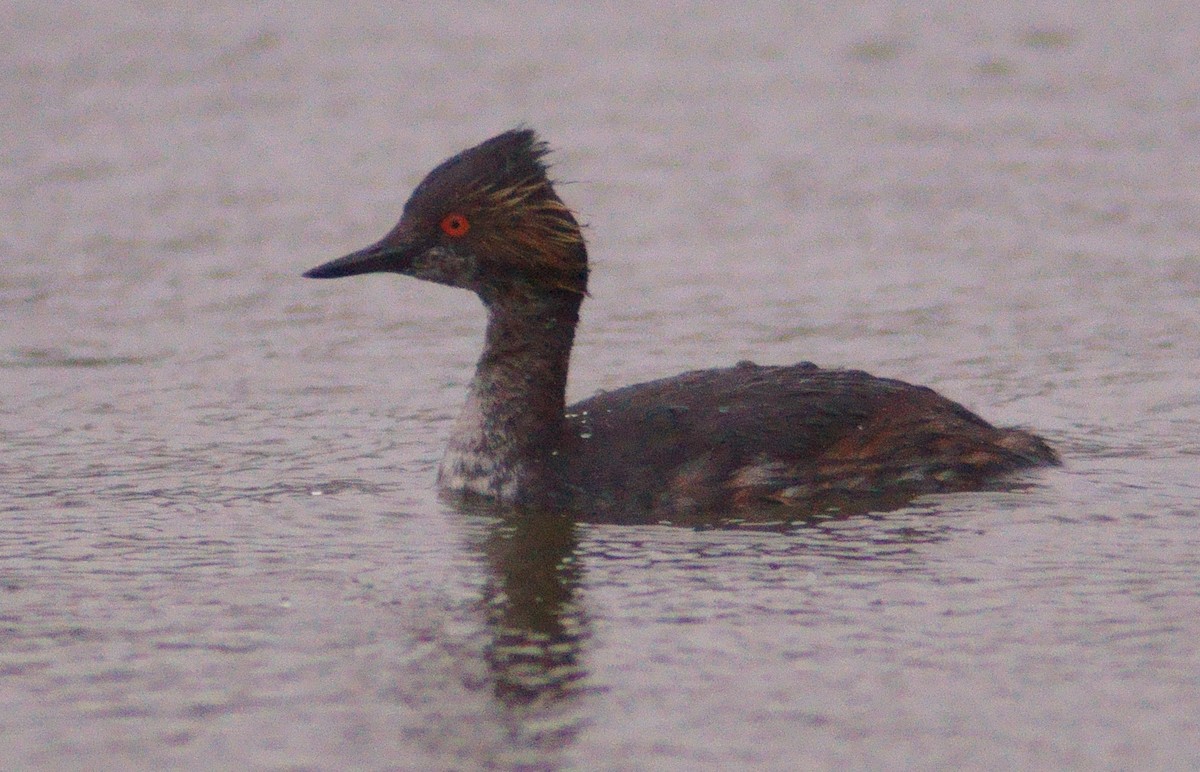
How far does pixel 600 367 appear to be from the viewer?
11.9 meters

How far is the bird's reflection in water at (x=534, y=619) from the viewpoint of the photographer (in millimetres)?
6762

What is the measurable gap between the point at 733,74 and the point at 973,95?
2.09 m

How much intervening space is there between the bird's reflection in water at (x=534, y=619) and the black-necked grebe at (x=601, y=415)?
0.89ft

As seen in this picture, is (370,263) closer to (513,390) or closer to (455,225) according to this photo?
(455,225)

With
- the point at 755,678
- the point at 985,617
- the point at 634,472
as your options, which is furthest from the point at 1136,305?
the point at 755,678

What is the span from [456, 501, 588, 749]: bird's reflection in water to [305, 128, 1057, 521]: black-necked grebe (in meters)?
0.27

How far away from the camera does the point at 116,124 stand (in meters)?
17.8

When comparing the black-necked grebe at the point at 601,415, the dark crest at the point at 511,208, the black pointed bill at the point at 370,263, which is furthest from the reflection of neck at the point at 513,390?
the black pointed bill at the point at 370,263

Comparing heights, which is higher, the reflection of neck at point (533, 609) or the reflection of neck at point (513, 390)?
the reflection of neck at point (513, 390)

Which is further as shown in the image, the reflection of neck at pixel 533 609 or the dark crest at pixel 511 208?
the dark crest at pixel 511 208

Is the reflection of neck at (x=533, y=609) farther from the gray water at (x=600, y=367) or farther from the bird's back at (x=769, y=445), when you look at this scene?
the bird's back at (x=769, y=445)

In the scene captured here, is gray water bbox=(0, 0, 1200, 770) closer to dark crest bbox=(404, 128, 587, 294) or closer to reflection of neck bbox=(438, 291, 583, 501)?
reflection of neck bbox=(438, 291, 583, 501)

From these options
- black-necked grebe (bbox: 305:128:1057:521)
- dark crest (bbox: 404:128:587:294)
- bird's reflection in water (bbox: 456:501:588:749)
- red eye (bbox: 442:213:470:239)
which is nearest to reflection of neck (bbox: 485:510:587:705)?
bird's reflection in water (bbox: 456:501:588:749)

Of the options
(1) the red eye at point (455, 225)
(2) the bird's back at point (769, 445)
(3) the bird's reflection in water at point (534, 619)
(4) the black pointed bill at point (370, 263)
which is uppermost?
(1) the red eye at point (455, 225)
